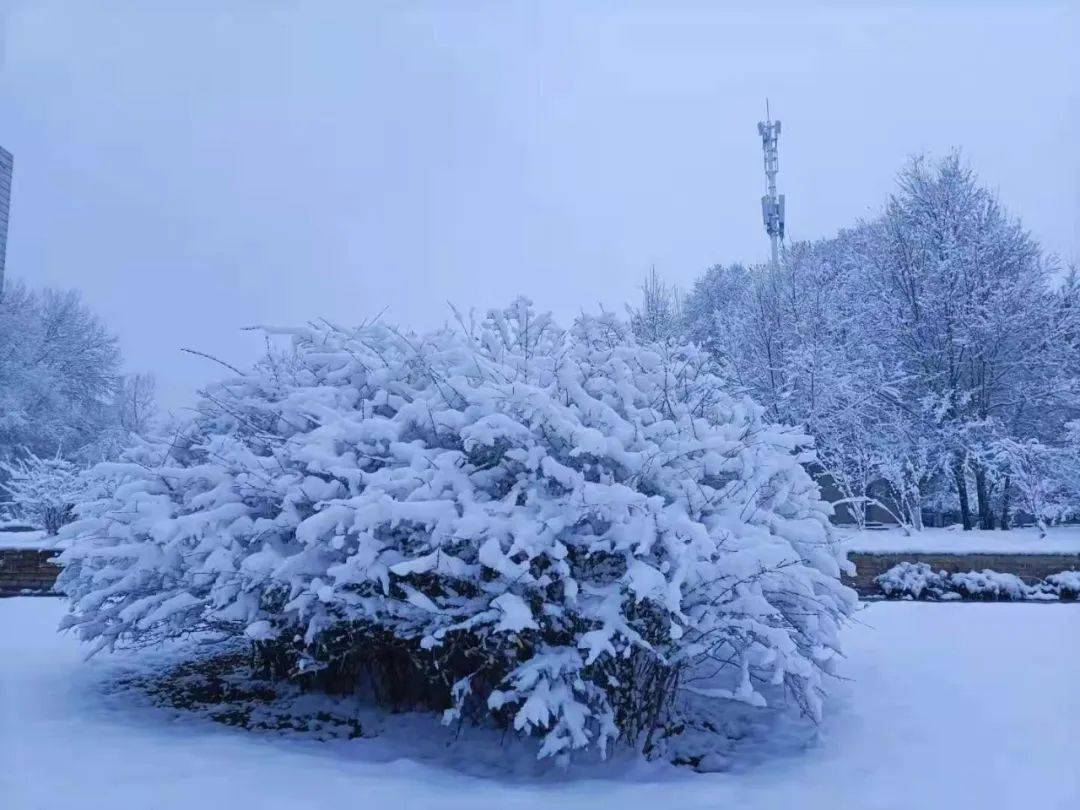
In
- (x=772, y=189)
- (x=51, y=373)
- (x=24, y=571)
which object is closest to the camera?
(x=24, y=571)

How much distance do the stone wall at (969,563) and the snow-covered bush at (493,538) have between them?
6392 mm

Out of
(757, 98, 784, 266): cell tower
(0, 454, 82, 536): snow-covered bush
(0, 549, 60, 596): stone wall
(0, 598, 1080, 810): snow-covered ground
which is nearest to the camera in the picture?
(0, 598, 1080, 810): snow-covered ground

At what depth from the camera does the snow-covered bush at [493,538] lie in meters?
3.62

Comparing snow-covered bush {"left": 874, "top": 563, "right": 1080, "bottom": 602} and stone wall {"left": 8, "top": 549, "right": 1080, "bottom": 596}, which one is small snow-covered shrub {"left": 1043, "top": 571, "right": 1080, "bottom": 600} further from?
stone wall {"left": 8, "top": 549, "right": 1080, "bottom": 596}

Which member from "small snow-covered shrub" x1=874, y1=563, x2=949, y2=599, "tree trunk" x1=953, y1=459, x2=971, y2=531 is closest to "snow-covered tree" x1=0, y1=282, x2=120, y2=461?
"small snow-covered shrub" x1=874, y1=563, x2=949, y2=599

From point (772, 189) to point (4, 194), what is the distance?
60.7ft

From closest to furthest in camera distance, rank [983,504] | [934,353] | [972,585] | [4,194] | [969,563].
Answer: [4,194], [972,585], [969,563], [983,504], [934,353]

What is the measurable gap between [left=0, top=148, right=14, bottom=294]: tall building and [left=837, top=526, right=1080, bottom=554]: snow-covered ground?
10174 mm

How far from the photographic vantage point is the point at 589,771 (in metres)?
3.78

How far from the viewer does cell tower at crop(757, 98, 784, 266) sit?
22.0 m

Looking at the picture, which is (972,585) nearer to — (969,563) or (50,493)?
(969,563)

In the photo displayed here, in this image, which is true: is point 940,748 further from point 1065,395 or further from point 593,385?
point 1065,395

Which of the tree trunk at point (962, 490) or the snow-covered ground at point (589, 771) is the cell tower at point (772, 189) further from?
the snow-covered ground at point (589, 771)

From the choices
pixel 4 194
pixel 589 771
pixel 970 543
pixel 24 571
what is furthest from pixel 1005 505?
pixel 4 194
